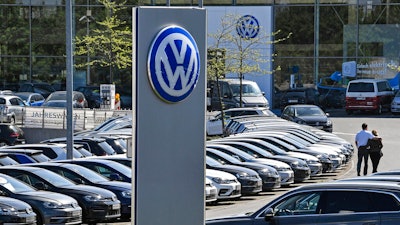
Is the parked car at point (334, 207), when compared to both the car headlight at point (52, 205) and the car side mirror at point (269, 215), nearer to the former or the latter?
the car side mirror at point (269, 215)

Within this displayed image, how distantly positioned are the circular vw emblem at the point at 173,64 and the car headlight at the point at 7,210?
36.6ft

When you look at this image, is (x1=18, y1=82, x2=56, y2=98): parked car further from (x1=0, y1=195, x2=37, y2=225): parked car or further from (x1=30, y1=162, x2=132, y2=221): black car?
(x1=0, y1=195, x2=37, y2=225): parked car

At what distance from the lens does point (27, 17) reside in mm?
65750

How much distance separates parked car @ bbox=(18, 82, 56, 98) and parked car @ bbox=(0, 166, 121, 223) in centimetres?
4136

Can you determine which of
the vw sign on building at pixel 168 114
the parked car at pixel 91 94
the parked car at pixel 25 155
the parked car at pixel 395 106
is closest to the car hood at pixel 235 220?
the vw sign on building at pixel 168 114

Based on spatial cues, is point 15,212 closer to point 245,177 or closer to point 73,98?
point 245,177

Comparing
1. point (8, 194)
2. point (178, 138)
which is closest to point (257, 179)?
point (8, 194)

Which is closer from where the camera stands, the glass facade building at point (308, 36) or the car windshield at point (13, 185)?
the car windshield at point (13, 185)

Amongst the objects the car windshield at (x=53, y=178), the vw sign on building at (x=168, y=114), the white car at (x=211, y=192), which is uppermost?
the vw sign on building at (x=168, y=114)

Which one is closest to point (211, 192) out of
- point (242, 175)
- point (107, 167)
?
point (242, 175)

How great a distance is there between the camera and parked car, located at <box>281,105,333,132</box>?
1734 inches

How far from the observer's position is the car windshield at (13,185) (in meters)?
19.8

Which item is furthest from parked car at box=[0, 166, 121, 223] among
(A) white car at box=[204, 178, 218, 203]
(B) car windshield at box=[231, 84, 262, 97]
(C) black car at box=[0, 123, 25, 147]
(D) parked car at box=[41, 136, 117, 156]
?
(B) car windshield at box=[231, 84, 262, 97]

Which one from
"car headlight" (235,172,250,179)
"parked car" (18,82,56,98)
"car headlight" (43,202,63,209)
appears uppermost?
"parked car" (18,82,56,98)
